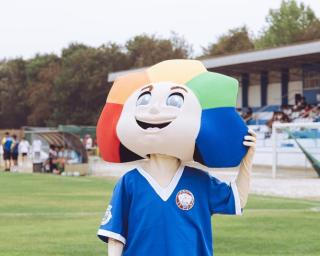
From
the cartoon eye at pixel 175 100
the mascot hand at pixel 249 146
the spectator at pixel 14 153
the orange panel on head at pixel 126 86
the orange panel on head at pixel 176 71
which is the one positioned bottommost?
the spectator at pixel 14 153

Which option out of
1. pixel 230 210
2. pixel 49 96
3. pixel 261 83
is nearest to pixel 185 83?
pixel 230 210

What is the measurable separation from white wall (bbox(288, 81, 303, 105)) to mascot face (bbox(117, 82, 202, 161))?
39.8 metres

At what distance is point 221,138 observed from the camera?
5066mm

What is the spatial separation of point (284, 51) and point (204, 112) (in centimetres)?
3380

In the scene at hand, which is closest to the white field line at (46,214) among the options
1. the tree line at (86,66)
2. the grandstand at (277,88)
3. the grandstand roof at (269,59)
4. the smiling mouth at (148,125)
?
the smiling mouth at (148,125)

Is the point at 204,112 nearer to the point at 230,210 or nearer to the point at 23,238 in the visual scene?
Answer: the point at 230,210

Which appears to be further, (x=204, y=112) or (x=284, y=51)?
(x=284, y=51)

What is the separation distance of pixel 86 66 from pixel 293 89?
94.4ft

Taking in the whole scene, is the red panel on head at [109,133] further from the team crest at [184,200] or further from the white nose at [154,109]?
the team crest at [184,200]

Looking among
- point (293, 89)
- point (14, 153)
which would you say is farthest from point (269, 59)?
point (14, 153)

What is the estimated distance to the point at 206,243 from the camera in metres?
5.05

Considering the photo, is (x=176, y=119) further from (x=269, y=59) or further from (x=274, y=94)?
(x=274, y=94)

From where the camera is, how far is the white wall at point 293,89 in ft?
145

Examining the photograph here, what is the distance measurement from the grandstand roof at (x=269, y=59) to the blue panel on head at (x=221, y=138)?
31760 mm
